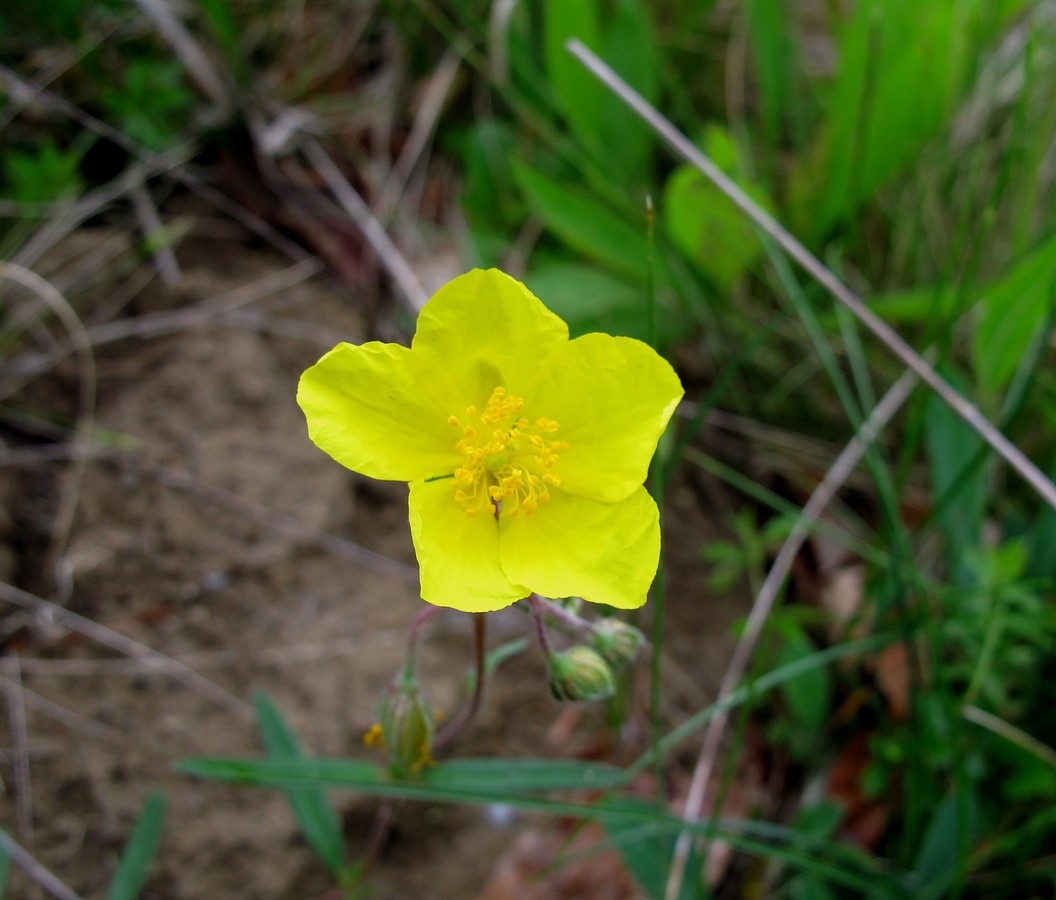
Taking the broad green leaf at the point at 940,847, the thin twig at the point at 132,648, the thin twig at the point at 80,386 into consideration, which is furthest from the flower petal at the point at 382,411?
the broad green leaf at the point at 940,847

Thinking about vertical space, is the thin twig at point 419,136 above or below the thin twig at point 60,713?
above

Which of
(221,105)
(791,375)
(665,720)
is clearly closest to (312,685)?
(665,720)

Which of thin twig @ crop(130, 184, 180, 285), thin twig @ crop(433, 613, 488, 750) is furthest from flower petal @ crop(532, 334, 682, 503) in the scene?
thin twig @ crop(130, 184, 180, 285)

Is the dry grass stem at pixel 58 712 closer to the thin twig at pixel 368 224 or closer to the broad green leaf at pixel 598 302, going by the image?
the thin twig at pixel 368 224

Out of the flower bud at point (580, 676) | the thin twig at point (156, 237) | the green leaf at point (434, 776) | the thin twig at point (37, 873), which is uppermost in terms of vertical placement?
the flower bud at point (580, 676)

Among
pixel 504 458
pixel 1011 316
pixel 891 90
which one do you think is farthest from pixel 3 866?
pixel 891 90

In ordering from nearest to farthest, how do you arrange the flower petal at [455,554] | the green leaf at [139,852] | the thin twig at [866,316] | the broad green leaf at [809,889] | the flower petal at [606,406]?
the flower petal at [455,554] < the flower petal at [606,406] < the green leaf at [139,852] < the thin twig at [866,316] < the broad green leaf at [809,889]

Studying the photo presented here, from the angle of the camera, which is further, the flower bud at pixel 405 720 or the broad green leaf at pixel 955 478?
A: the broad green leaf at pixel 955 478

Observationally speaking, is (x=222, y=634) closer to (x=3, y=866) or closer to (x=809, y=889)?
(x=3, y=866)
